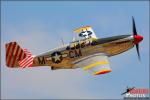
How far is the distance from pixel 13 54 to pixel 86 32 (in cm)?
968

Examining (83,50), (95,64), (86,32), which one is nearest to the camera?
(95,64)

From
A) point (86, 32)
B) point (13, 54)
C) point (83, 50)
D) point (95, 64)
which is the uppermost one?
point (86, 32)

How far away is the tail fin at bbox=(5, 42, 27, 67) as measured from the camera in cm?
6275

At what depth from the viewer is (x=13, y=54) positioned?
63.0 m

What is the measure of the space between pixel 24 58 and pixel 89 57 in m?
7.40

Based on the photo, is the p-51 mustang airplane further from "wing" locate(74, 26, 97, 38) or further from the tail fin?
"wing" locate(74, 26, 97, 38)

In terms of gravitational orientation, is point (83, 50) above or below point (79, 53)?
above

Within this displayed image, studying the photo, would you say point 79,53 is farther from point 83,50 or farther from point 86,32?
point 86,32

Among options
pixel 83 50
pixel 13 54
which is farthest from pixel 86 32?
pixel 13 54

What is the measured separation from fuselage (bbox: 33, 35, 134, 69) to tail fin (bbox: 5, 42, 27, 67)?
1.98 metres

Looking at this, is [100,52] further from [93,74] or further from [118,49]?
[93,74]

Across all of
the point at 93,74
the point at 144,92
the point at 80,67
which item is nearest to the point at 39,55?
the point at 80,67

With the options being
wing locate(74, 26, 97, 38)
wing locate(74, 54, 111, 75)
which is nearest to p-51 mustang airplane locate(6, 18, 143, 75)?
wing locate(74, 54, 111, 75)

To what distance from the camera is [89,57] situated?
60625 millimetres
